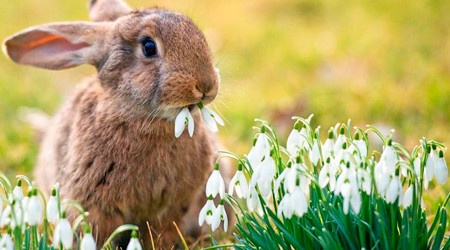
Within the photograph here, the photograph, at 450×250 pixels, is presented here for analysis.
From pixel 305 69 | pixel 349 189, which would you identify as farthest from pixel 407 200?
pixel 305 69

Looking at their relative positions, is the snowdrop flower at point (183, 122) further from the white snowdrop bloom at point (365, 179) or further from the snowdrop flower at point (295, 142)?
the white snowdrop bloom at point (365, 179)

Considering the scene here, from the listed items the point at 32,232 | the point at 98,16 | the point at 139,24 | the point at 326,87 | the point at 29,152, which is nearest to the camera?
the point at 32,232

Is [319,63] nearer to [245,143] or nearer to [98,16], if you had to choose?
[245,143]


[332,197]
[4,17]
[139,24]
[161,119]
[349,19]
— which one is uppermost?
[4,17]

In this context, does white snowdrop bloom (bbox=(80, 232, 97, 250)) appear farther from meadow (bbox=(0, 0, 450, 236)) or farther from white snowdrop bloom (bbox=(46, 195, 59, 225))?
meadow (bbox=(0, 0, 450, 236))

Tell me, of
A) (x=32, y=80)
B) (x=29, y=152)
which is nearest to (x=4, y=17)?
(x=32, y=80)

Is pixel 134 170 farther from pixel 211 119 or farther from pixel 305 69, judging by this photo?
pixel 305 69

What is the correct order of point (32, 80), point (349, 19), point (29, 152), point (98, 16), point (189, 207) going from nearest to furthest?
point (189, 207), point (98, 16), point (29, 152), point (32, 80), point (349, 19)
